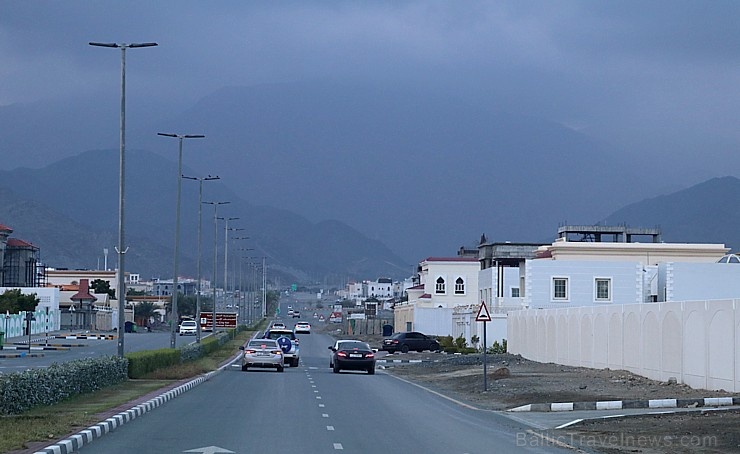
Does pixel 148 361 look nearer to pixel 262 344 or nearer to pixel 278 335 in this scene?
pixel 262 344

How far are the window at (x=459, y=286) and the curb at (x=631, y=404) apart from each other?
306 ft

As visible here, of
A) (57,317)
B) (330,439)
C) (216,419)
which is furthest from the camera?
(57,317)

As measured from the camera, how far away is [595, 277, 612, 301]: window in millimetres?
73562

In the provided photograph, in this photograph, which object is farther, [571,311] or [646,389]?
[571,311]

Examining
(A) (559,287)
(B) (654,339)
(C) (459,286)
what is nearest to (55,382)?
(B) (654,339)

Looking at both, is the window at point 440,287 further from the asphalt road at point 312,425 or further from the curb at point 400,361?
the asphalt road at point 312,425

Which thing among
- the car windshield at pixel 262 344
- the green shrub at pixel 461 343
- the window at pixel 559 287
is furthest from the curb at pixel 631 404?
the green shrub at pixel 461 343

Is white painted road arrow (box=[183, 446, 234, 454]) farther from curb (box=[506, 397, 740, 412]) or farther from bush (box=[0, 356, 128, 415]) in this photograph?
curb (box=[506, 397, 740, 412])

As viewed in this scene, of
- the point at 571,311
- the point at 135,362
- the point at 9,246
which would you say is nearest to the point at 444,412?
the point at 135,362

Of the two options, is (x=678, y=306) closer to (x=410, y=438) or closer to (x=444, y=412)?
(x=444, y=412)

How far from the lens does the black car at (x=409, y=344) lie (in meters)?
82.7

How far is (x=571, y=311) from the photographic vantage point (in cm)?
5062

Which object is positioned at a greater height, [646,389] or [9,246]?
[9,246]

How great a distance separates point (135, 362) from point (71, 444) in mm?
20314
